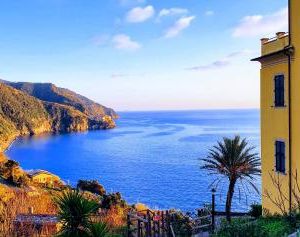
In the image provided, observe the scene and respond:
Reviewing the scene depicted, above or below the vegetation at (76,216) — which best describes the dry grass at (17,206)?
below

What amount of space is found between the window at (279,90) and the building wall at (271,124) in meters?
0.19

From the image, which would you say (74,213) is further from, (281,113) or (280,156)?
(280,156)

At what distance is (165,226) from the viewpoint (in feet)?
57.7

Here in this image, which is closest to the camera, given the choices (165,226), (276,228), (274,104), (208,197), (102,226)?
(102,226)

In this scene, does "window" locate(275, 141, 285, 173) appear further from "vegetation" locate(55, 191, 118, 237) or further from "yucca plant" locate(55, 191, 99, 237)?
"yucca plant" locate(55, 191, 99, 237)

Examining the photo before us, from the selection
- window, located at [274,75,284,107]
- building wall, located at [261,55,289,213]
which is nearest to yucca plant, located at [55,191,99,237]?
building wall, located at [261,55,289,213]

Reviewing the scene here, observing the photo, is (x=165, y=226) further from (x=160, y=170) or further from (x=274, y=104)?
(x=160, y=170)

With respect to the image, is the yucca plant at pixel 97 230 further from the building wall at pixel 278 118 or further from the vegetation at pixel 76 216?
the building wall at pixel 278 118

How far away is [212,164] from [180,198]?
3865cm

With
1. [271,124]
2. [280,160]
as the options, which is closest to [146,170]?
[271,124]

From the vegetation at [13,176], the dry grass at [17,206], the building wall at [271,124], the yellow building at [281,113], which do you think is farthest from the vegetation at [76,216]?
the vegetation at [13,176]

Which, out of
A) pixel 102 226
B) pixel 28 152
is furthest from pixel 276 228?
pixel 28 152

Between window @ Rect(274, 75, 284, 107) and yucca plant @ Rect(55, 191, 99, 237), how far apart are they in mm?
12365

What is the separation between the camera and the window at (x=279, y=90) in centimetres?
1973
